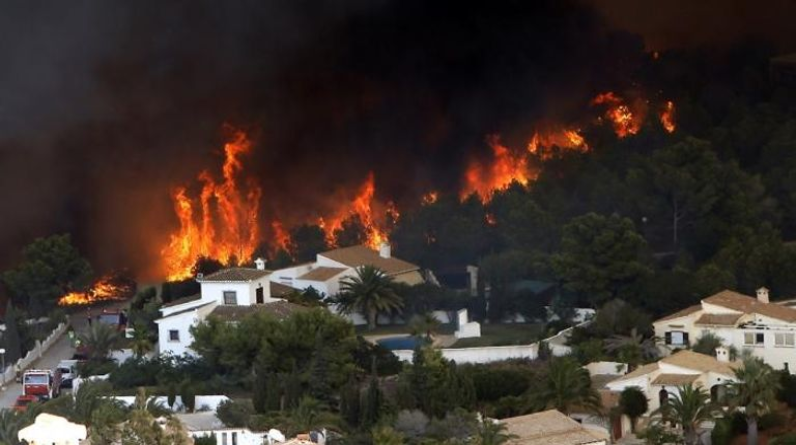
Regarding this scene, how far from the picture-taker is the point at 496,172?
72938 mm

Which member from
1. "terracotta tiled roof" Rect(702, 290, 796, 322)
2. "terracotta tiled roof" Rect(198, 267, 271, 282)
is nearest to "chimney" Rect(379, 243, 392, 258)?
"terracotta tiled roof" Rect(198, 267, 271, 282)

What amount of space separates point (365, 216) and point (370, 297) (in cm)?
966

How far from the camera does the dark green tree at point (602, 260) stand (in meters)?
61.3

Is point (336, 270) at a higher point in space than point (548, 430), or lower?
higher

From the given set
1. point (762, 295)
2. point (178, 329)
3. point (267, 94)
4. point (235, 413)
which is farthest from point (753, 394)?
point (267, 94)

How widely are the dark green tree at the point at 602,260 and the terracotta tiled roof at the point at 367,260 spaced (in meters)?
4.31

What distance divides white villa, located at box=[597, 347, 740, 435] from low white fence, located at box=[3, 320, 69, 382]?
13.1 metres

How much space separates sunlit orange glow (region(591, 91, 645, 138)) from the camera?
73.1 m

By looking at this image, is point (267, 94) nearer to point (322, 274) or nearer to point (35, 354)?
point (322, 274)

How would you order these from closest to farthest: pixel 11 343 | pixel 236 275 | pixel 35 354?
pixel 236 275 < pixel 11 343 < pixel 35 354

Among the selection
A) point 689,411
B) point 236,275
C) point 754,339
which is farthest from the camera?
point 236,275

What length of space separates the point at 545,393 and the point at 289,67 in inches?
910

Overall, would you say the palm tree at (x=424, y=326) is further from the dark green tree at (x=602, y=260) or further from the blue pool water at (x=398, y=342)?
the dark green tree at (x=602, y=260)

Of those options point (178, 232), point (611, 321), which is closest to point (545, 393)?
point (611, 321)
